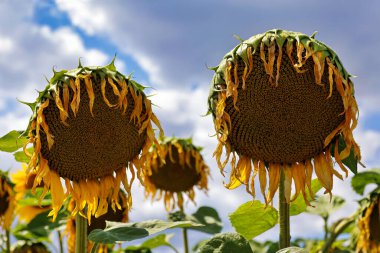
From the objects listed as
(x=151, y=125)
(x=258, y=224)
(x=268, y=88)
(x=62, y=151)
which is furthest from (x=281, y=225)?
(x=62, y=151)

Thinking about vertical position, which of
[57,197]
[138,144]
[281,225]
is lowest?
[281,225]

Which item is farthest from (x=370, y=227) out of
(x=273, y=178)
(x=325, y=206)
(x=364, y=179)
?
(x=273, y=178)

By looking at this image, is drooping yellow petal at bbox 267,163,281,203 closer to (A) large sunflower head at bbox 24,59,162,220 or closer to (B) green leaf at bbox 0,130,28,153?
(A) large sunflower head at bbox 24,59,162,220

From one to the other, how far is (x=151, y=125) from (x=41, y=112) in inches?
26.5

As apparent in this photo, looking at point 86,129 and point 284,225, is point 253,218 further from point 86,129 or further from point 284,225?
point 86,129

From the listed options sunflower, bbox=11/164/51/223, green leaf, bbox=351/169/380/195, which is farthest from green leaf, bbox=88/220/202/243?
sunflower, bbox=11/164/51/223

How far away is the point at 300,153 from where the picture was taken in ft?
12.1

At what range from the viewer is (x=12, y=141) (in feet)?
13.2

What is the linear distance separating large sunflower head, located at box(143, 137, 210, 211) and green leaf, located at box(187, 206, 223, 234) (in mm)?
551

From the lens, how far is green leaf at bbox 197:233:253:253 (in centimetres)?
316

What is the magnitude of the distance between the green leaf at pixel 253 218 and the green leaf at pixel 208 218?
71.7 inches

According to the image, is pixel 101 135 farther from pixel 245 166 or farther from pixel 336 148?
pixel 336 148

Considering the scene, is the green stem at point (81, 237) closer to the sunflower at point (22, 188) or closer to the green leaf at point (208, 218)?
the green leaf at point (208, 218)

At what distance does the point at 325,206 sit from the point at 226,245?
139 inches
